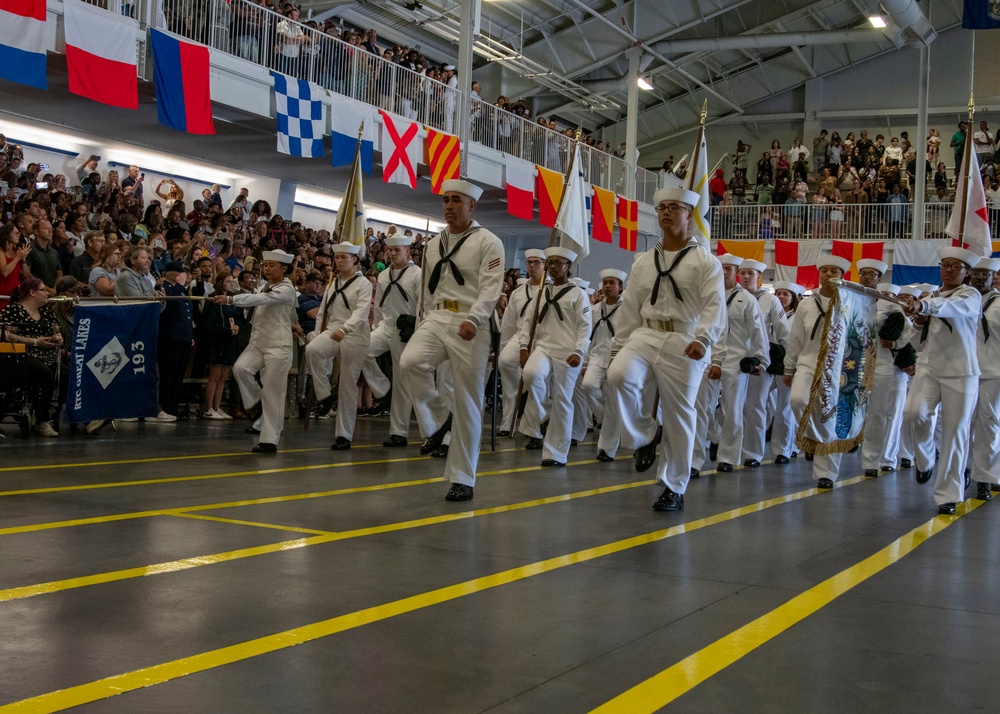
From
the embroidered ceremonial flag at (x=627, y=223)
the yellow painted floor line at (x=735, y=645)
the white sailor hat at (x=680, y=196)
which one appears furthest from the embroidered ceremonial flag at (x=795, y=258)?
the yellow painted floor line at (x=735, y=645)

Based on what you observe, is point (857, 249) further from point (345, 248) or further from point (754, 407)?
point (345, 248)

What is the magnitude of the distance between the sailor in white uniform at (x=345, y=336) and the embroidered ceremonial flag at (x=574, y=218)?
2075mm

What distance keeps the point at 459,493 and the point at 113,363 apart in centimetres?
497

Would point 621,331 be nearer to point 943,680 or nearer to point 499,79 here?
point 943,680

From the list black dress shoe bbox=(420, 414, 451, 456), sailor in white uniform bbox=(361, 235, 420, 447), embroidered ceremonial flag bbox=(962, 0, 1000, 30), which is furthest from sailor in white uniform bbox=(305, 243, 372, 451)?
embroidered ceremonial flag bbox=(962, 0, 1000, 30)

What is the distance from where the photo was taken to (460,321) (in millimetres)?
7945

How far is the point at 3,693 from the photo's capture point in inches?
124

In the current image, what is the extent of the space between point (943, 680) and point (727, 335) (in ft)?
26.1

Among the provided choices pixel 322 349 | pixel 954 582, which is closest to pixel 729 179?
pixel 322 349

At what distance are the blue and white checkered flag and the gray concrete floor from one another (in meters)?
11.4

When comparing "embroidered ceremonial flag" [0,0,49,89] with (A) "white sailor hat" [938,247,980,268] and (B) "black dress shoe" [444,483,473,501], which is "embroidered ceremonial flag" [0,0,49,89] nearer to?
(B) "black dress shoe" [444,483,473,501]

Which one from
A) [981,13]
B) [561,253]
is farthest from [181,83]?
[981,13]

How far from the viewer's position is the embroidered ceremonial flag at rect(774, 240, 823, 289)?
30.8m

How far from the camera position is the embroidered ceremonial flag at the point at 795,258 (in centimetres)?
3075
